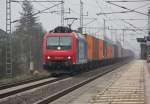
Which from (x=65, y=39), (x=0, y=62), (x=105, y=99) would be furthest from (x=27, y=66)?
(x=105, y=99)

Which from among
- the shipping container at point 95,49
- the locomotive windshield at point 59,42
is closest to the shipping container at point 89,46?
the shipping container at point 95,49

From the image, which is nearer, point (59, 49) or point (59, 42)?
point (59, 49)

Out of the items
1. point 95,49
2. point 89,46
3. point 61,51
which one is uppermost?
point 89,46

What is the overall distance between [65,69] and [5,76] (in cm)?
401

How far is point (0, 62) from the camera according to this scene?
31109 millimetres

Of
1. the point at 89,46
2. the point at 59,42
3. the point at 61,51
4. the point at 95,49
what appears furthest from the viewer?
the point at 95,49

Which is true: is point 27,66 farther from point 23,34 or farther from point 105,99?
point 23,34

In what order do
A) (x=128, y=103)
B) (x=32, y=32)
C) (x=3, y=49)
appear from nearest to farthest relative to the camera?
(x=128, y=103)
(x=3, y=49)
(x=32, y=32)

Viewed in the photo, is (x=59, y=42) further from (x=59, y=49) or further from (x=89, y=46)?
(x=89, y=46)

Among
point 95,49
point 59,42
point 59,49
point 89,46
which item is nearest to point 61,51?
point 59,49

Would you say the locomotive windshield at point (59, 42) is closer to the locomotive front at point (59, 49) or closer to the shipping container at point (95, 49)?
the locomotive front at point (59, 49)

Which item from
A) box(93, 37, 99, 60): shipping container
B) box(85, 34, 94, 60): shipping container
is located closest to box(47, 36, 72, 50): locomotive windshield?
box(85, 34, 94, 60): shipping container

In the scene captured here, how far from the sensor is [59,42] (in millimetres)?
29469

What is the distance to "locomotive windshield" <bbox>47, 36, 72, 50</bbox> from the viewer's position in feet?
96.3
